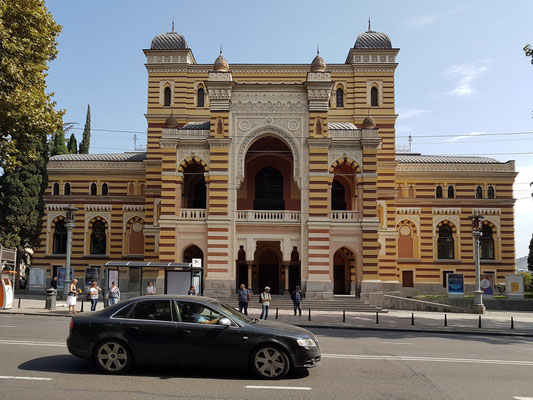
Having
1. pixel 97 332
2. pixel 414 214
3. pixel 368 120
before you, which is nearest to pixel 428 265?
pixel 414 214

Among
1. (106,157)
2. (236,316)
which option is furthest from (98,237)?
(236,316)

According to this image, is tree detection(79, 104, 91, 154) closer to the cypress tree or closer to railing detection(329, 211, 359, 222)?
the cypress tree

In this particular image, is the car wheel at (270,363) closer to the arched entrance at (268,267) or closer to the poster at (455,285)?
the poster at (455,285)

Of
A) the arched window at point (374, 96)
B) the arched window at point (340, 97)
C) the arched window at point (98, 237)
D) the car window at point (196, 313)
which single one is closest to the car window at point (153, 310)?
the car window at point (196, 313)

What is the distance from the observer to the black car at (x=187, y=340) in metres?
8.96

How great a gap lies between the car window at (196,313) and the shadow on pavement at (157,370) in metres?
1.04

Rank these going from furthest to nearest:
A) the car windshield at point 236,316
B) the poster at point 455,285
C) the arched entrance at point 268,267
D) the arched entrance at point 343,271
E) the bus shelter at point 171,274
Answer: the arched entrance at point 268,267 < the arched entrance at point 343,271 < the poster at point 455,285 < the bus shelter at point 171,274 < the car windshield at point 236,316

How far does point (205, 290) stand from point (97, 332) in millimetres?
20949

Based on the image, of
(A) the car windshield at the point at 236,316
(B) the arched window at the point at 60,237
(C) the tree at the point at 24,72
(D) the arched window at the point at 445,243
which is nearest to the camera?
(A) the car windshield at the point at 236,316

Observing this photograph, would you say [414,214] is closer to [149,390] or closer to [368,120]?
[368,120]

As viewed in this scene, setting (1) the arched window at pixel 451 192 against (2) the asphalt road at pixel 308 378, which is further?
(1) the arched window at pixel 451 192

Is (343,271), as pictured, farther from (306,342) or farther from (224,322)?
(224,322)

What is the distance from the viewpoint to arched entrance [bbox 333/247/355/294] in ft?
112

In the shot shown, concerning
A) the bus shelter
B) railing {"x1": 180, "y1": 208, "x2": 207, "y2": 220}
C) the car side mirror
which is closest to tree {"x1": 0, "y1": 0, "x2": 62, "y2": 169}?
the bus shelter
